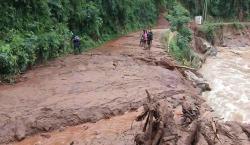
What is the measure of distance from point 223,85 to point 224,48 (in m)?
17.9

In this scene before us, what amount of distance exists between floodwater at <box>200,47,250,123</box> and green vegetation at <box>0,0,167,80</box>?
7858 mm

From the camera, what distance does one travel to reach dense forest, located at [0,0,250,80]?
19797 millimetres

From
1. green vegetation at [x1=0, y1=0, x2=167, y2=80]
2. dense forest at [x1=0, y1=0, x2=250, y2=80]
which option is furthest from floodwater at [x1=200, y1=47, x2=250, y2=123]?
green vegetation at [x1=0, y1=0, x2=167, y2=80]

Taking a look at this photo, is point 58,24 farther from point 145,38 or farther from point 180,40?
point 180,40

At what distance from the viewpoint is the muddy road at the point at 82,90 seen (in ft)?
48.9

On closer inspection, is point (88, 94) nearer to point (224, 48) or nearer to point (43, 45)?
point (43, 45)

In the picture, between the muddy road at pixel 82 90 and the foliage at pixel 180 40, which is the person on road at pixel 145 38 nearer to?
the foliage at pixel 180 40

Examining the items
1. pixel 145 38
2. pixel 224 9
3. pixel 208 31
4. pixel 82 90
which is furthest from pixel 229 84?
pixel 224 9

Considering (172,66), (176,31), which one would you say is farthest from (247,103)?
(176,31)

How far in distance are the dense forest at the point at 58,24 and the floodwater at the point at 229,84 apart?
3.37 m

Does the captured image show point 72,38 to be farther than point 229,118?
Yes

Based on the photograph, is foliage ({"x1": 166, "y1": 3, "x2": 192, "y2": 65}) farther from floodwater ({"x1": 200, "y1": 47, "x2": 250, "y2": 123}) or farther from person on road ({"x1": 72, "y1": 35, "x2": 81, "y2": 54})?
person on road ({"x1": 72, "y1": 35, "x2": 81, "y2": 54})

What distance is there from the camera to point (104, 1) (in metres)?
30.8

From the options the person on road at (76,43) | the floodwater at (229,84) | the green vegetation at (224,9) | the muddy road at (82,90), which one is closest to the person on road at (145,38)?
the muddy road at (82,90)
